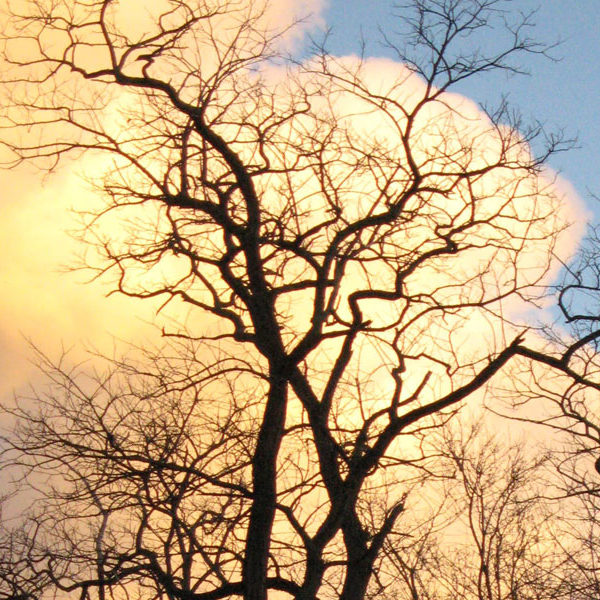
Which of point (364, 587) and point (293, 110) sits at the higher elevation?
point (293, 110)

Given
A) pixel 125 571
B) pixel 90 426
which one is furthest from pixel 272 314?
pixel 125 571

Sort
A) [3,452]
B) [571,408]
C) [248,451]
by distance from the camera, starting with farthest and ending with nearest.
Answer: [571,408] → [248,451] → [3,452]

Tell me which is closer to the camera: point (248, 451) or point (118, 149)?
point (248, 451)

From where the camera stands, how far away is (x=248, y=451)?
40.2 feet

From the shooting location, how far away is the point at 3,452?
1134 cm

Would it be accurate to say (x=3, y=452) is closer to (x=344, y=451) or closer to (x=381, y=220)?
(x=344, y=451)

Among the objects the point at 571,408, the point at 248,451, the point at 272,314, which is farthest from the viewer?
the point at 571,408

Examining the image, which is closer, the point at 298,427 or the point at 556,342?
the point at 298,427

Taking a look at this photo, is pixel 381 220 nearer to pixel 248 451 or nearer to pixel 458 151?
pixel 458 151

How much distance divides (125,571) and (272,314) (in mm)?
3527

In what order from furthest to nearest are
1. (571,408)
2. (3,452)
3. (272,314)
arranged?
1. (571,408)
2. (272,314)
3. (3,452)

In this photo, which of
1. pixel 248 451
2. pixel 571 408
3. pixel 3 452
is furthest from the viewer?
pixel 571 408

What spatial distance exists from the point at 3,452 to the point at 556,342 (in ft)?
30.0

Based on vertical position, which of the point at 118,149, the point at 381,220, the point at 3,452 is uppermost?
the point at 118,149
